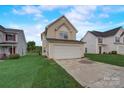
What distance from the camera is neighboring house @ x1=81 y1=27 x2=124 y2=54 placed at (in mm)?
28812

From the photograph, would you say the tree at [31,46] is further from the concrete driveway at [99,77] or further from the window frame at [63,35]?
the concrete driveway at [99,77]

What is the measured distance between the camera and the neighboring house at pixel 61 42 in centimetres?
1658

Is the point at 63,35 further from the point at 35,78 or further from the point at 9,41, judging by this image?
the point at 35,78

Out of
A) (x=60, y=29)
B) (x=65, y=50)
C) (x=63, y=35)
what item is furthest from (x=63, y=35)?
(x=65, y=50)

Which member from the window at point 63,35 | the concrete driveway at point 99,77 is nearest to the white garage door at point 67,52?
the window at point 63,35

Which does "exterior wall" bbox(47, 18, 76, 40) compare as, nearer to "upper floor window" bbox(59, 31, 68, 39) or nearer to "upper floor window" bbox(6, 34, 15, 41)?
"upper floor window" bbox(59, 31, 68, 39)

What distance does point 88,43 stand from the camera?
30812 mm

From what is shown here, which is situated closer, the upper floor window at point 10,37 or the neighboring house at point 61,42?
the neighboring house at point 61,42

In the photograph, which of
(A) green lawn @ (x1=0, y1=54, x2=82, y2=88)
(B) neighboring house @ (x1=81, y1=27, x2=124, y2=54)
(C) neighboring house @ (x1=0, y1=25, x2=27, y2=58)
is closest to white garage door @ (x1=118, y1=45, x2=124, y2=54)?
(B) neighboring house @ (x1=81, y1=27, x2=124, y2=54)

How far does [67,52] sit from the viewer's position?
17.7m

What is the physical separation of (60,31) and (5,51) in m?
10.1
